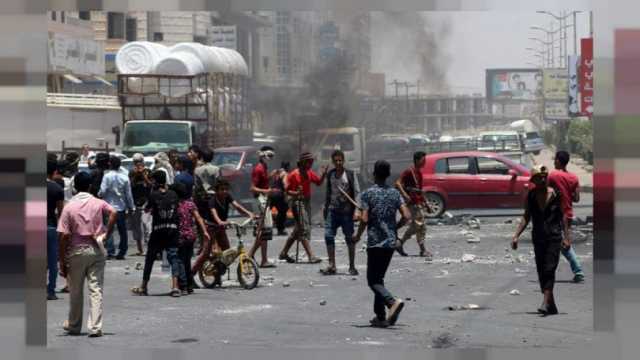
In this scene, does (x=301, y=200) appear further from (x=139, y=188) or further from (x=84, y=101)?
(x=84, y=101)

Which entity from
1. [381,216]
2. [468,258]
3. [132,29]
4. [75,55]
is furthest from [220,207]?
→ [132,29]

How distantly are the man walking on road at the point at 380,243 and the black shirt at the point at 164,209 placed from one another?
8.42ft

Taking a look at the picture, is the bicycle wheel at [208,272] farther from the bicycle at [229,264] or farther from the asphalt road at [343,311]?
the asphalt road at [343,311]

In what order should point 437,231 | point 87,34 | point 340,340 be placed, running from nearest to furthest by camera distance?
point 340,340 < point 437,231 < point 87,34

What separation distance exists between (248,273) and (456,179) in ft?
39.0

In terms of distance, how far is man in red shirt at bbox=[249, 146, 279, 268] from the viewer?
16.8 m

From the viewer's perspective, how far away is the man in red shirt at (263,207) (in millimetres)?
16828

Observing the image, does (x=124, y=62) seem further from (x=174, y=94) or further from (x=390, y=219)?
(x=390, y=219)

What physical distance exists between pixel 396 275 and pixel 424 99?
192 ft

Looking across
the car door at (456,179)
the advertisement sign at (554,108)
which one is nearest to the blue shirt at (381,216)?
the car door at (456,179)

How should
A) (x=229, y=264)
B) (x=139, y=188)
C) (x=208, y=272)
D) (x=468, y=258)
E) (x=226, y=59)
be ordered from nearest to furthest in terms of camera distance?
(x=229, y=264)
(x=208, y=272)
(x=468, y=258)
(x=139, y=188)
(x=226, y=59)

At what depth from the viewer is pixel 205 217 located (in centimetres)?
1533

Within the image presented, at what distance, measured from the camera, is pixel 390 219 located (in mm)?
12055

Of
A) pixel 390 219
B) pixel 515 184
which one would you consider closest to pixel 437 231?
pixel 515 184
